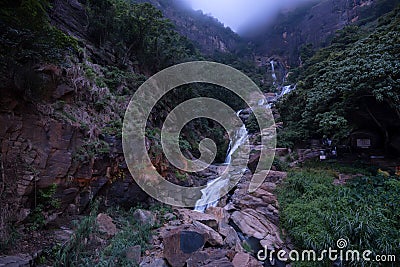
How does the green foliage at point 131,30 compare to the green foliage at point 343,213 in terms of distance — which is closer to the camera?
the green foliage at point 343,213

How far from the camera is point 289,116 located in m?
13.6

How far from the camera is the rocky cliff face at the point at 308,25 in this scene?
34.0 meters

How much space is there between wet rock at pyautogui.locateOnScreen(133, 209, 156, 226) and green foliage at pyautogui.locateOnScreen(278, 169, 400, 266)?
4.04m

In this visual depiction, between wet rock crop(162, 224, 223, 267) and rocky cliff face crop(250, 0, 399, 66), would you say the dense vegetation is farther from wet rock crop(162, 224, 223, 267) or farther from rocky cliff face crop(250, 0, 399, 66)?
rocky cliff face crop(250, 0, 399, 66)

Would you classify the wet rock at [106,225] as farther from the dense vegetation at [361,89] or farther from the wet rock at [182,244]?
the dense vegetation at [361,89]

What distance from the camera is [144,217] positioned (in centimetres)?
684

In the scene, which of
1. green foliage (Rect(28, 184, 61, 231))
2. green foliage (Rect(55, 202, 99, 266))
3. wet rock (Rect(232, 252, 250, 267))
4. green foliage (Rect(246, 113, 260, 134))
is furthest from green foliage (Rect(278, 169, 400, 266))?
green foliage (Rect(246, 113, 260, 134))

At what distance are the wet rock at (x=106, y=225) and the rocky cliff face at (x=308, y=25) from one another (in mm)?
33859

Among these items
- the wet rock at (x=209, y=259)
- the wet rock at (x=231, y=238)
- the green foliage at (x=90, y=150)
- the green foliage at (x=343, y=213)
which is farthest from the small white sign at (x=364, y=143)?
the green foliage at (x=90, y=150)

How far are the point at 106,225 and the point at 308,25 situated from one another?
49.1m

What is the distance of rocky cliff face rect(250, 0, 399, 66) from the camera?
34.0 meters

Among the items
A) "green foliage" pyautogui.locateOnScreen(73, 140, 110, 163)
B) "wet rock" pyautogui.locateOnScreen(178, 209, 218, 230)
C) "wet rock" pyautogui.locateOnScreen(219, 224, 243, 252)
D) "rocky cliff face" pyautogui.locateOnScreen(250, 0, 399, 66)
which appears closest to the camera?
"green foliage" pyautogui.locateOnScreen(73, 140, 110, 163)

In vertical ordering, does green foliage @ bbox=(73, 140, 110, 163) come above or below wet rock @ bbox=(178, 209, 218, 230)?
above

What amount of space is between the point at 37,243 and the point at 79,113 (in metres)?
3.52
